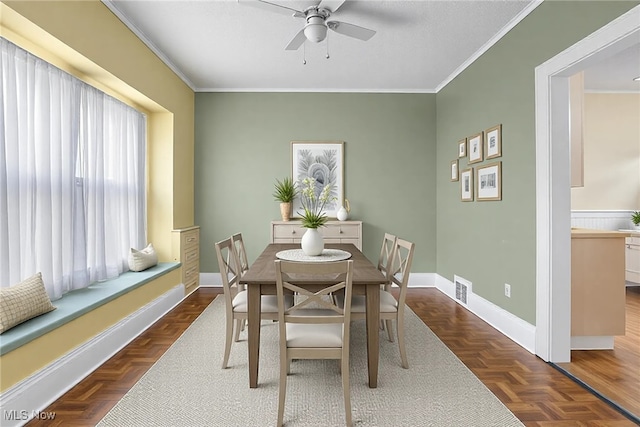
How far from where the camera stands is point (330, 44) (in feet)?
11.7

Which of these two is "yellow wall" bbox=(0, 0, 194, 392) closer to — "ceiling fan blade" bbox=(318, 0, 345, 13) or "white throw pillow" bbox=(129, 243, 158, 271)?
"white throw pillow" bbox=(129, 243, 158, 271)

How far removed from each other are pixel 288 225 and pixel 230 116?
179 cm

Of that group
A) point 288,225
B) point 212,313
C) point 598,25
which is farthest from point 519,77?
point 212,313

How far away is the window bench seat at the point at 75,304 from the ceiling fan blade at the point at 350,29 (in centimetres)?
277

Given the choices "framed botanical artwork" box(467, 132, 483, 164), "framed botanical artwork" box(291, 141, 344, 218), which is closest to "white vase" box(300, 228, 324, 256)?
"framed botanical artwork" box(467, 132, 483, 164)

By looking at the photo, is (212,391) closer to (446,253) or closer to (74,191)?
(74,191)

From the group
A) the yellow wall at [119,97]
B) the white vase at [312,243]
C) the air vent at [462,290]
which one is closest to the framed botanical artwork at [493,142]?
the air vent at [462,290]

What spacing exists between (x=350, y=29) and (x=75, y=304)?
292 cm

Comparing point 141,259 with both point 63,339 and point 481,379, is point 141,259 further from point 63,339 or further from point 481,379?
point 481,379

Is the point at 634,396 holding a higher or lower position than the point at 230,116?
lower

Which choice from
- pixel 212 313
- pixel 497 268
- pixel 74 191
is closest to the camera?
pixel 74 191

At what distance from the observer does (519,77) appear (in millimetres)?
3016

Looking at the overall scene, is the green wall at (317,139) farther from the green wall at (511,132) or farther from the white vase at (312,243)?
the white vase at (312,243)

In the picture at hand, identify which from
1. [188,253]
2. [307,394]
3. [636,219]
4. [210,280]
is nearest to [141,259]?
[188,253]
